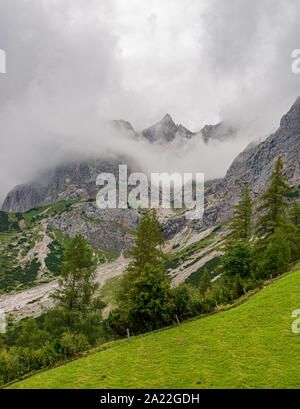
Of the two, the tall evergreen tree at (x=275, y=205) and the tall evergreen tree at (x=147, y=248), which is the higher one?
the tall evergreen tree at (x=275, y=205)

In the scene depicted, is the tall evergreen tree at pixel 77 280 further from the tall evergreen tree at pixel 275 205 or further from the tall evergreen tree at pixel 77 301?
the tall evergreen tree at pixel 275 205

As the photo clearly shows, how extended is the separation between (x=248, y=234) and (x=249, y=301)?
16.6 metres

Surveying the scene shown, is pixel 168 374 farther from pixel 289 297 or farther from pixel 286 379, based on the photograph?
pixel 289 297

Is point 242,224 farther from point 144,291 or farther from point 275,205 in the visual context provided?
point 144,291

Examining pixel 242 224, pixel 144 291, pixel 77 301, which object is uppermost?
pixel 242 224

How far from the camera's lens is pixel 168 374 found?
1325 cm

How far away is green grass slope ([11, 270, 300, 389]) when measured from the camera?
11.4 metres

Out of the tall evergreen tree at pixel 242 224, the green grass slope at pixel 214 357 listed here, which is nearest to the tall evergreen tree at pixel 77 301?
the green grass slope at pixel 214 357

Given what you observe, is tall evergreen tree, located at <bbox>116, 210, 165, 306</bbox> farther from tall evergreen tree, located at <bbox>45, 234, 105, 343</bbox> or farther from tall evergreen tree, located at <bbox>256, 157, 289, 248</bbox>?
tall evergreen tree, located at <bbox>256, 157, 289, 248</bbox>

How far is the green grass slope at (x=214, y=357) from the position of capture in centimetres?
1136

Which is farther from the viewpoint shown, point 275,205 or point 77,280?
point 275,205

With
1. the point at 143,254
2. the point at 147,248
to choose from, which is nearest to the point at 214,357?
the point at 143,254

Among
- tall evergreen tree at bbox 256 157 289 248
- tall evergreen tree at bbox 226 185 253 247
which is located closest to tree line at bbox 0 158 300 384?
tall evergreen tree at bbox 226 185 253 247

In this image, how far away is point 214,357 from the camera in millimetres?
14141
